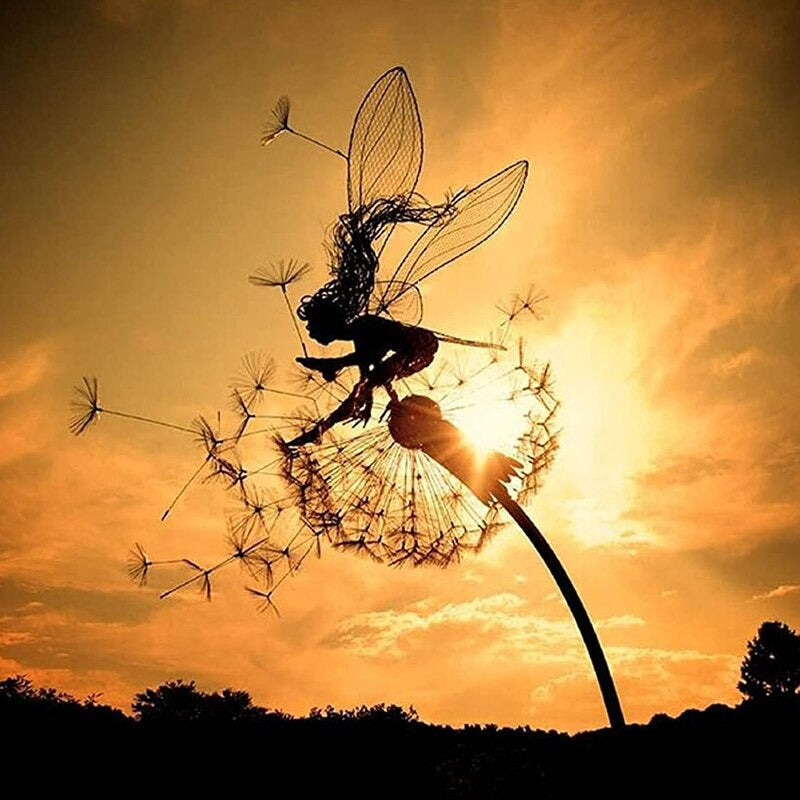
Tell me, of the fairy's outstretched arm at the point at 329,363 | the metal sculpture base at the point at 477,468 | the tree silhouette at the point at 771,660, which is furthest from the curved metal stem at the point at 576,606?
the tree silhouette at the point at 771,660

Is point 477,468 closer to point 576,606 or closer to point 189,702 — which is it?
point 576,606

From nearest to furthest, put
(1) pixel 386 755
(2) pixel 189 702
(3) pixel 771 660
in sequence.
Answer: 1. (1) pixel 386 755
2. (2) pixel 189 702
3. (3) pixel 771 660

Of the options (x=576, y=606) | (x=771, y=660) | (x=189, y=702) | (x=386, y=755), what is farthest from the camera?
(x=771, y=660)

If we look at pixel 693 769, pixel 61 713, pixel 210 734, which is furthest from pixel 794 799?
pixel 61 713

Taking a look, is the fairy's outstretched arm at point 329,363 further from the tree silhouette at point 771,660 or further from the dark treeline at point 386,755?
the tree silhouette at point 771,660

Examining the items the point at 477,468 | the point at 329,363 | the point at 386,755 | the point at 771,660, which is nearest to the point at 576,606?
the point at 477,468
